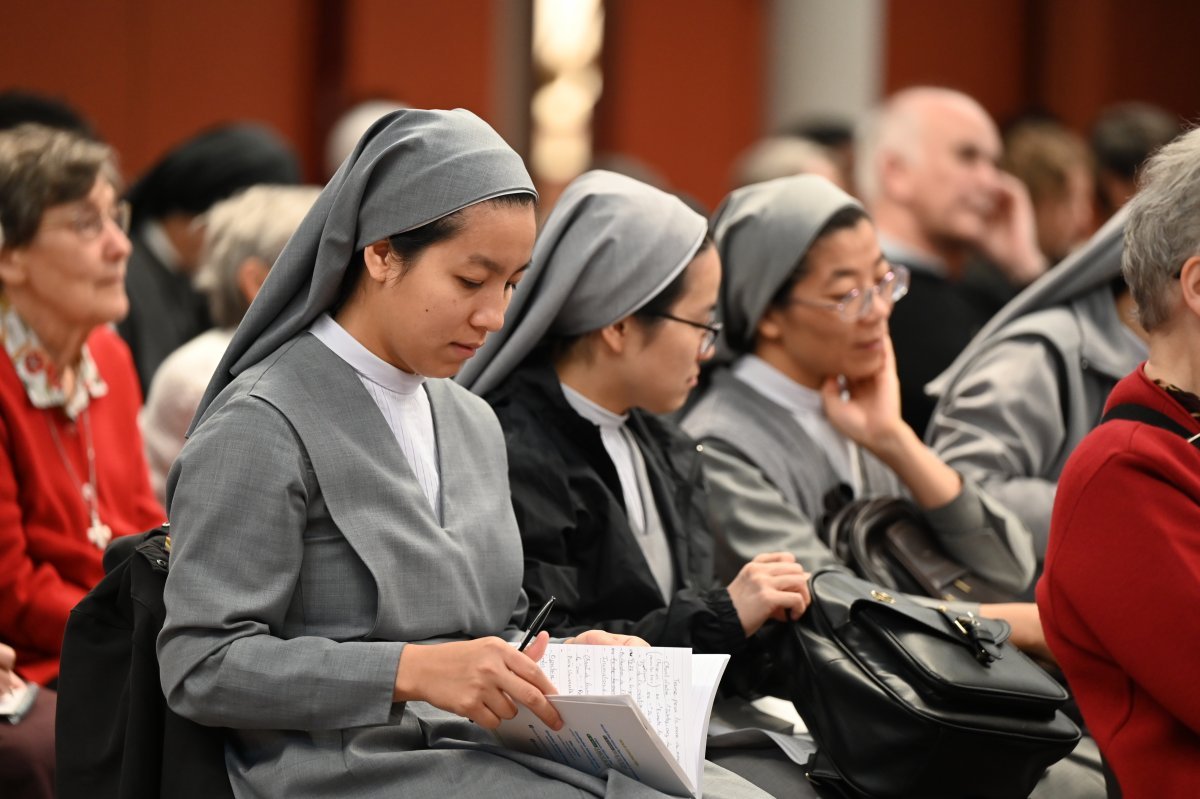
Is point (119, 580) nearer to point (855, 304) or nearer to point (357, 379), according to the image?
point (357, 379)

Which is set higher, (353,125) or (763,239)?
(763,239)

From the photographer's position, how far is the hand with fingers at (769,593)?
10.2ft

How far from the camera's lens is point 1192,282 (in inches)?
108

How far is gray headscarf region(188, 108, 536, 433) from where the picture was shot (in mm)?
2555

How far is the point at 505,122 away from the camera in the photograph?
9.69m

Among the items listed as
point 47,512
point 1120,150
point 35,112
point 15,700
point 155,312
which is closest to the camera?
point 15,700

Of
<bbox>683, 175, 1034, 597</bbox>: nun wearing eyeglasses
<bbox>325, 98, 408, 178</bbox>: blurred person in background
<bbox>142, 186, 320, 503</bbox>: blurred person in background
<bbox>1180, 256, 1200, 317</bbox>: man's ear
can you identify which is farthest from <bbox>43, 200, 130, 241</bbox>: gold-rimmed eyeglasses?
<bbox>325, 98, 408, 178</bbox>: blurred person in background

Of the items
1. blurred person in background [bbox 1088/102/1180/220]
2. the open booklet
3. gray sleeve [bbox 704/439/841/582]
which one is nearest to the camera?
the open booklet

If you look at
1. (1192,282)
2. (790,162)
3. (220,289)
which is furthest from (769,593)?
(790,162)

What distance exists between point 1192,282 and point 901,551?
1225 mm

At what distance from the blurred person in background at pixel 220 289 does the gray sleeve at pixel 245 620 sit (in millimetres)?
1859

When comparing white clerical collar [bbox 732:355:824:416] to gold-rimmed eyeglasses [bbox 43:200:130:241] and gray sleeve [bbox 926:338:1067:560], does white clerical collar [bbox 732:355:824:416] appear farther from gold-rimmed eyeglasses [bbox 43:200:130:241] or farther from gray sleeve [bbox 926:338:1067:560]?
gold-rimmed eyeglasses [bbox 43:200:130:241]

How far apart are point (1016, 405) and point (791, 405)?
63 cm

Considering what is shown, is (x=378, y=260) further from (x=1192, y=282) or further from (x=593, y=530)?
(x=1192, y=282)
